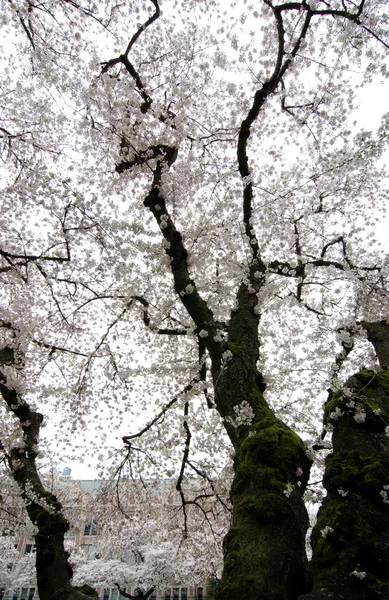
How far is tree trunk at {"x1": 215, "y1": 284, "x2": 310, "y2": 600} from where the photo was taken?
2.62m

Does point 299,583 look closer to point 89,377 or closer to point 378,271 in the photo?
point 378,271

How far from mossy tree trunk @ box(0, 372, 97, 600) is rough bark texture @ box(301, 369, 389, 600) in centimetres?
315

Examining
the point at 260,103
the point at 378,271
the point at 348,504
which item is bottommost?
the point at 348,504

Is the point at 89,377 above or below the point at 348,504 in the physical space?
above

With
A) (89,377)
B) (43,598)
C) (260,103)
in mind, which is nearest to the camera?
(43,598)

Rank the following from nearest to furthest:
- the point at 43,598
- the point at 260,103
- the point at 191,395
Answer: the point at 43,598 < the point at 260,103 < the point at 191,395

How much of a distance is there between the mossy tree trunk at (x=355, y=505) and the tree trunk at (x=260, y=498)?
201 mm

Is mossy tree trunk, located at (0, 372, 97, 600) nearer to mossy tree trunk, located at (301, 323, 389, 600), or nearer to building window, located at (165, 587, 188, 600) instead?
mossy tree trunk, located at (301, 323, 389, 600)

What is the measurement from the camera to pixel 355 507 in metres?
2.86

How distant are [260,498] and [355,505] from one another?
756 mm

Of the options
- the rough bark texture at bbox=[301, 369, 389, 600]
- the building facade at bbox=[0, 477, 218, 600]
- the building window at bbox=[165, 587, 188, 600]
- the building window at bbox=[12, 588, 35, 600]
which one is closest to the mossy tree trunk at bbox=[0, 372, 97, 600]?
the building facade at bbox=[0, 477, 218, 600]

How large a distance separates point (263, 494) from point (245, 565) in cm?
61

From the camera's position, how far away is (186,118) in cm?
776

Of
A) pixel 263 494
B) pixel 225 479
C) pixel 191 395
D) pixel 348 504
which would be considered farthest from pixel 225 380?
pixel 225 479
